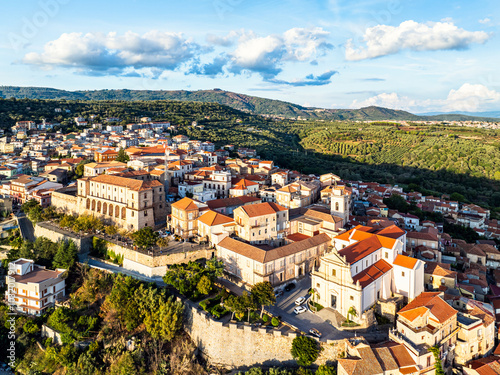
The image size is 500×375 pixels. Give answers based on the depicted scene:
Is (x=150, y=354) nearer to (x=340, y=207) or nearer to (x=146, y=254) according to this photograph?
Result: (x=146, y=254)

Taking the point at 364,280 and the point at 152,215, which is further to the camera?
the point at 152,215

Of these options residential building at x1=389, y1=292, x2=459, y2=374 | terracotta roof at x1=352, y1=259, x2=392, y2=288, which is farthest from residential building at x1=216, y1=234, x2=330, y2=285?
residential building at x1=389, y1=292, x2=459, y2=374

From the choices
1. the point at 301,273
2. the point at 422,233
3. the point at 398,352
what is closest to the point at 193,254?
the point at 301,273

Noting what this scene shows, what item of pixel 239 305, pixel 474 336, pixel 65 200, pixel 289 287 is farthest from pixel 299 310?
pixel 65 200

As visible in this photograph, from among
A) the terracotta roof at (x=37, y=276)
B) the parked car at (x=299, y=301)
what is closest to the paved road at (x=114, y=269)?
the terracotta roof at (x=37, y=276)

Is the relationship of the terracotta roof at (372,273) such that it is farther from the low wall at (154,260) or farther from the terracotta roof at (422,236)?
the low wall at (154,260)

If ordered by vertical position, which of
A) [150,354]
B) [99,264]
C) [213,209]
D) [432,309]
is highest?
[213,209]

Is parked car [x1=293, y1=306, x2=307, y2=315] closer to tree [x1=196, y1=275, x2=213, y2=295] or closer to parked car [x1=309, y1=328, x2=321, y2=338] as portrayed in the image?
parked car [x1=309, y1=328, x2=321, y2=338]
